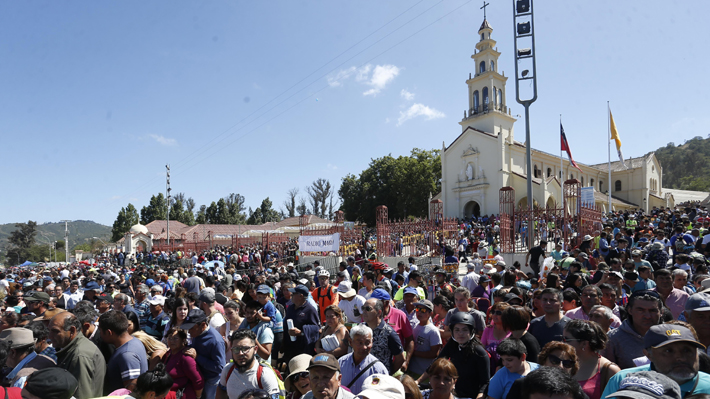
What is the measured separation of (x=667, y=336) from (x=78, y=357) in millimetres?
4296

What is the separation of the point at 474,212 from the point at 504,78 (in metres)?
14.3

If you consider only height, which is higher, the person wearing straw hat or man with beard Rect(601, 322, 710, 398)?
man with beard Rect(601, 322, 710, 398)

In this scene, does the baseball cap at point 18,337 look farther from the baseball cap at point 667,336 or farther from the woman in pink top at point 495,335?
the baseball cap at point 667,336

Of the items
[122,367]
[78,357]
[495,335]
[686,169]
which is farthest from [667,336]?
[686,169]

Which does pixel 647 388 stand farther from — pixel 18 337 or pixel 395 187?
pixel 395 187

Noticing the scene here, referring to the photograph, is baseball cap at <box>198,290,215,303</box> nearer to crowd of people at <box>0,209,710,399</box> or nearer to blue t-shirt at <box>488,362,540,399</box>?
crowd of people at <box>0,209,710,399</box>

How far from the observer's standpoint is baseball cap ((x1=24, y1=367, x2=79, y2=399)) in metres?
2.45

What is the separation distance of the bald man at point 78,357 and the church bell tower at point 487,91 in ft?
137

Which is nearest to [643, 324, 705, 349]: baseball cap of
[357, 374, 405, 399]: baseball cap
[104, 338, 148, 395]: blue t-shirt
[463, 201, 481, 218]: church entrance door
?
[357, 374, 405, 399]: baseball cap

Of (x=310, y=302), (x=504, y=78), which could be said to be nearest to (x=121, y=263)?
(x=310, y=302)

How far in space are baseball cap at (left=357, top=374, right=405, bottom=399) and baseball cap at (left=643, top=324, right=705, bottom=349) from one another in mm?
1592

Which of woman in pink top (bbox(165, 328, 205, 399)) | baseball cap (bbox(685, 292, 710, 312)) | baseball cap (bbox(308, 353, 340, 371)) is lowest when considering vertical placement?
woman in pink top (bbox(165, 328, 205, 399))

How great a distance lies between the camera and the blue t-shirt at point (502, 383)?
2.90 metres

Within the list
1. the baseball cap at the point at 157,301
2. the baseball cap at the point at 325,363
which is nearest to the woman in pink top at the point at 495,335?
the baseball cap at the point at 325,363
